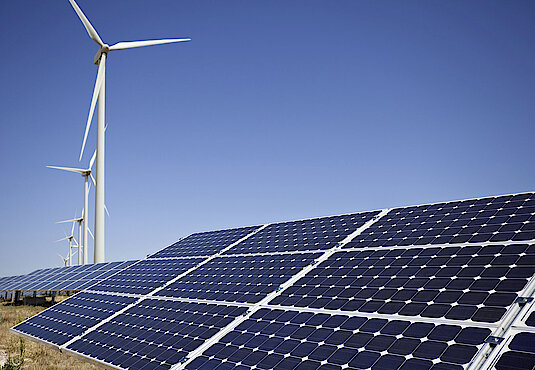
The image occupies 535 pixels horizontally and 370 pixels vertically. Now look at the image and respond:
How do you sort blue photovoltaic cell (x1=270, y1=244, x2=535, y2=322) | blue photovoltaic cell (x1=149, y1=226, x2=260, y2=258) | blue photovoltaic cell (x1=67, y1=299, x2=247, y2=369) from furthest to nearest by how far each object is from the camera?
blue photovoltaic cell (x1=149, y1=226, x2=260, y2=258) → blue photovoltaic cell (x1=67, y1=299, x2=247, y2=369) → blue photovoltaic cell (x1=270, y1=244, x2=535, y2=322)

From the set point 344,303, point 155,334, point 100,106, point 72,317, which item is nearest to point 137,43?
point 100,106

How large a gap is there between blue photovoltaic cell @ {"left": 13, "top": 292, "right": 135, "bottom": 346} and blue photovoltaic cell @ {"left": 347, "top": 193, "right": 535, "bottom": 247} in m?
10.5

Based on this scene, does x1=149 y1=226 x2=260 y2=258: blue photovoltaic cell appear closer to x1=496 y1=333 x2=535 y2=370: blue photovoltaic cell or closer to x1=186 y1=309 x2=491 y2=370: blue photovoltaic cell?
x1=186 y1=309 x2=491 y2=370: blue photovoltaic cell

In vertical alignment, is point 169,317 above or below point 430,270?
below

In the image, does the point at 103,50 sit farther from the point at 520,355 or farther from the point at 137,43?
the point at 520,355

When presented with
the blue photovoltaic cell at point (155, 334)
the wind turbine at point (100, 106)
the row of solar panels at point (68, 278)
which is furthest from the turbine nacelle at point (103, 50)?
the blue photovoltaic cell at point (155, 334)

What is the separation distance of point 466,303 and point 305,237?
10610 millimetres

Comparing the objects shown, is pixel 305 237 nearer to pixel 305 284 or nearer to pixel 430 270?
pixel 305 284

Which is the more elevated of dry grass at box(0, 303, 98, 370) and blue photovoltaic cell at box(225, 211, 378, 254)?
blue photovoltaic cell at box(225, 211, 378, 254)

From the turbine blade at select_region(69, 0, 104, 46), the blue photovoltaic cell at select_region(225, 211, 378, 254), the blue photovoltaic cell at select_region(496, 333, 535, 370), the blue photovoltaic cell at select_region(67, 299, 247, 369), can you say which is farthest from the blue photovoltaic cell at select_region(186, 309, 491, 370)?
the turbine blade at select_region(69, 0, 104, 46)

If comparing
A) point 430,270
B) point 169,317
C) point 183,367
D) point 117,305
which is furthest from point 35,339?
point 430,270

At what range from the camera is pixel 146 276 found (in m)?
23.7

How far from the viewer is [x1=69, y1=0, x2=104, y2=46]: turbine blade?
4631cm

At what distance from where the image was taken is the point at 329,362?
10.8 meters
